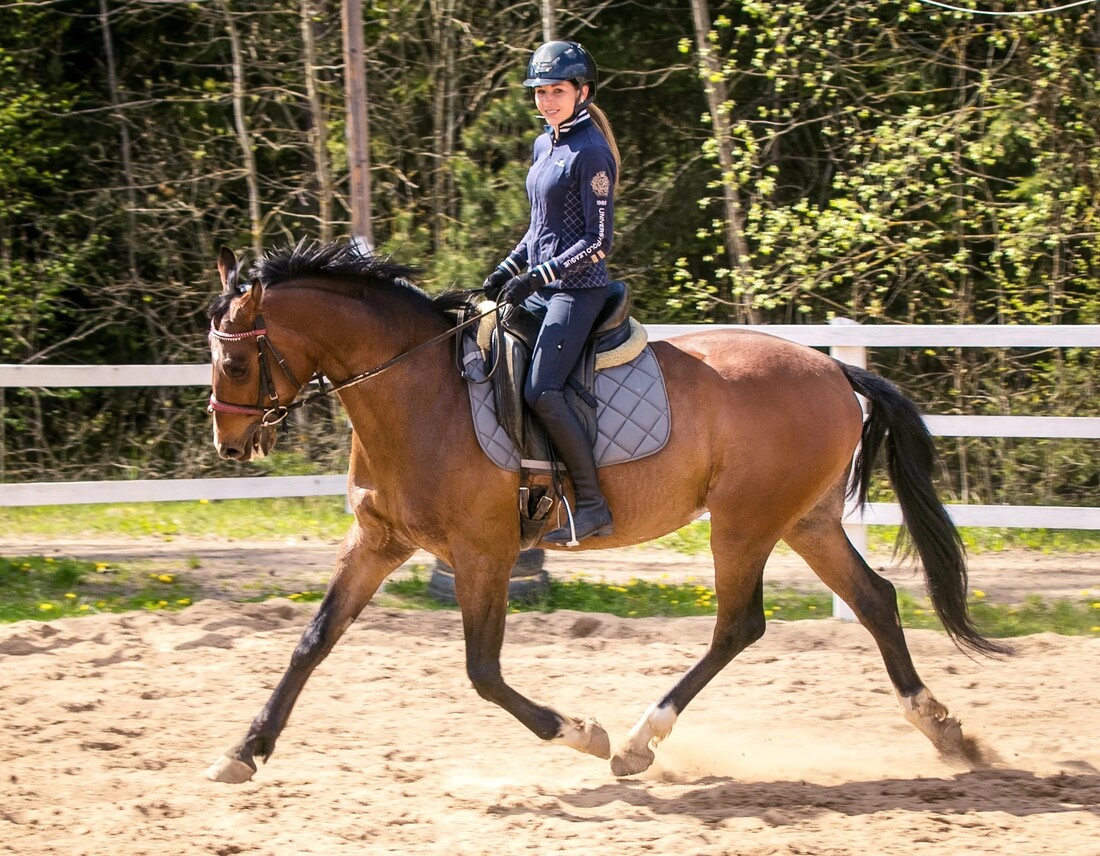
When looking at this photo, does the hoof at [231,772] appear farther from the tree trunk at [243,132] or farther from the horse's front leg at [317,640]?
the tree trunk at [243,132]

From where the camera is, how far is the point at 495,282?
17.5 ft

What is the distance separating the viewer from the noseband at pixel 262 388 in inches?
191

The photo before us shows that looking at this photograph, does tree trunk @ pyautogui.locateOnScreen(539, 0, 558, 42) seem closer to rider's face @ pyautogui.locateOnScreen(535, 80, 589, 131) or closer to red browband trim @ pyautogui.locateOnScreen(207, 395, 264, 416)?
rider's face @ pyautogui.locateOnScreen(535, 80, 589, 131)

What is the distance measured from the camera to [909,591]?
829cm

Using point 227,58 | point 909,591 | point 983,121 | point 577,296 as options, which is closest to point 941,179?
point 983,121

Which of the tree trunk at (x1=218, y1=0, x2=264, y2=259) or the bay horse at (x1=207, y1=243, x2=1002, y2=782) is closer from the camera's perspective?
the bay horse at (x1=207, y1=243, x2=1002, y2=782)

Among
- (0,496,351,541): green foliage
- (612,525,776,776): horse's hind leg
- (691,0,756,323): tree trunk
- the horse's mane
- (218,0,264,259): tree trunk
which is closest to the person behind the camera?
the horse's mane

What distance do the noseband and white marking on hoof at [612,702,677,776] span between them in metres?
1.96

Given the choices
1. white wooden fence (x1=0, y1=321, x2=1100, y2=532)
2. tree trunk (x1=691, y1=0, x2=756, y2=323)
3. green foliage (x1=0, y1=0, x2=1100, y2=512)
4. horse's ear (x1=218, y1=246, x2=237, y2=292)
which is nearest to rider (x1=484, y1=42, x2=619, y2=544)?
horse's ear (x1=218, y1=246, x2=237, y2=292)

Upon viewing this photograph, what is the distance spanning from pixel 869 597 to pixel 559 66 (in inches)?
109

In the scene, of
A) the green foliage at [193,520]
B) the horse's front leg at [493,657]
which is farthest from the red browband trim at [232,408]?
the green foliage at [193,520]

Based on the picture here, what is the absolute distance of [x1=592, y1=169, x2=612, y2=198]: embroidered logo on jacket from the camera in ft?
16.6

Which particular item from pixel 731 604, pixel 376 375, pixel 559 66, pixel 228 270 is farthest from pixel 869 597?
pixel 228 270

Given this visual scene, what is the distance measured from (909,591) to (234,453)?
5.10m
